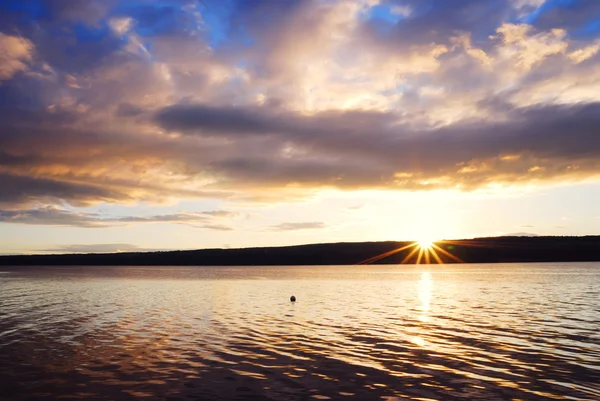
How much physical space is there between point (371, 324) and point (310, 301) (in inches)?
861

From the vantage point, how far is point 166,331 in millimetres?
36062

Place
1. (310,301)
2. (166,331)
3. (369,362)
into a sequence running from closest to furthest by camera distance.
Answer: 1. (369,362)
2. (166,331)
3. (310,301)

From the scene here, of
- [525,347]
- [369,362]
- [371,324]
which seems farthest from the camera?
[371,324]

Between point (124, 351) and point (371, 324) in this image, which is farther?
point (371, 324)

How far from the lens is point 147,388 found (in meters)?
20.5

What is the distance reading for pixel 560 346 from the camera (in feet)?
93.6

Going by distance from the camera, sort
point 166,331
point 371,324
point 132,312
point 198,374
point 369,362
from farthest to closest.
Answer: point 132,312 → point 371,324 → point 166,331 → point 369,362 → point 198,374

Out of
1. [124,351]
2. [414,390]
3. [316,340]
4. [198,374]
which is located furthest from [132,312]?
[414,390]

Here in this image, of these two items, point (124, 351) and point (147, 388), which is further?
point (124, 351)

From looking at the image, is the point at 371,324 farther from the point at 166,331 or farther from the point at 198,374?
the point at 198,374

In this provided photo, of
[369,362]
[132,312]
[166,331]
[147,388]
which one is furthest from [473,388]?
[132,312]

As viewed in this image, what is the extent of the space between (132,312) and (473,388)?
1510 inches

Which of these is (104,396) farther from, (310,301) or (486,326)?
(310,301)

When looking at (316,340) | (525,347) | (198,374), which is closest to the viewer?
(198,374)
